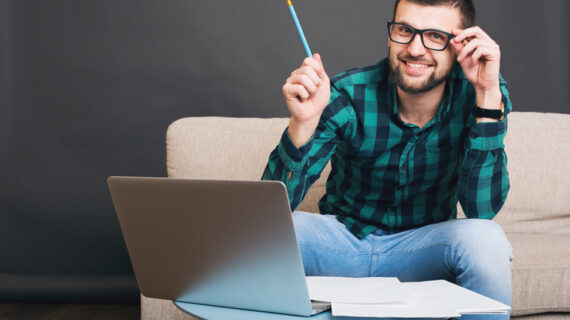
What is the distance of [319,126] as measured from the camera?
149 centimetres

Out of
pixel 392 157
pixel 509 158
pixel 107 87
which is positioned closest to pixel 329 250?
pixel 392 157

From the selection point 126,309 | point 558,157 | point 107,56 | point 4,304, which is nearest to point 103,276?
point 126,309

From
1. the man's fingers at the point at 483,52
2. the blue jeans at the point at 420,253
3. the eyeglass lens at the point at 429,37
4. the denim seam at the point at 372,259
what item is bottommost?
the denim seam at the point at 372,259

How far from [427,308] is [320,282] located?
0.77 feet

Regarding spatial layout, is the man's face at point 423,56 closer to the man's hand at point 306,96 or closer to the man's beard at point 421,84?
the man's beard at point 421,84

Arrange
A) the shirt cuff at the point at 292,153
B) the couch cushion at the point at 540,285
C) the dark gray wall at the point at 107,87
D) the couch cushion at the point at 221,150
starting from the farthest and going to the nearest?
the dark gray wall at the point at 107,87 → the couch cushion at the point at 221,150 → the couch cushion at the point at 540,285 → the shirt cuff at the point at 292,153

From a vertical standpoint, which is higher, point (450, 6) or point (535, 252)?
point (450, 6)

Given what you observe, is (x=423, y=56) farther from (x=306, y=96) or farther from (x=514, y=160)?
(x=514, y=160)

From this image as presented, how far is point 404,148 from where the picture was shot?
153 centimetres

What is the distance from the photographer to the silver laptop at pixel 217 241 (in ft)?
2.74

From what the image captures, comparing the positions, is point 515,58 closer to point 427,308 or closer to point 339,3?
point 339,3

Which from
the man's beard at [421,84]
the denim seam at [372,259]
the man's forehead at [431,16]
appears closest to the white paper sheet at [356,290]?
the denim seam at [372,259]

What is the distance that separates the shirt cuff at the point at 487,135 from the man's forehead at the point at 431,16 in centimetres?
30

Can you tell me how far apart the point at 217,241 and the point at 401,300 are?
296 millimetres
